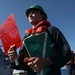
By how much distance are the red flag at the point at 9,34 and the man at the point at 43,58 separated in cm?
16

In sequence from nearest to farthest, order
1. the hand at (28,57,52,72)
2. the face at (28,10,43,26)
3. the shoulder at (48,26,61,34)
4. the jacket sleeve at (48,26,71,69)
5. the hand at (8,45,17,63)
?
the hand at (28,57,52,72) < the jacket sleeve at (48,26,71,69) < the shoulder at (48,26,61,34) < the hand at (8,45,17,63) < the face at (28,10,43,26)

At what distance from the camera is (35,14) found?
397 cm

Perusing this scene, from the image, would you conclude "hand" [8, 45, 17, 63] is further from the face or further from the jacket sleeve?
the jacket sleeve

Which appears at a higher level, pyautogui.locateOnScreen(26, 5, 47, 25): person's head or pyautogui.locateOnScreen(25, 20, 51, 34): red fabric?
pyautogui.locateOnScreen(26, 5, 47, 25): person's head

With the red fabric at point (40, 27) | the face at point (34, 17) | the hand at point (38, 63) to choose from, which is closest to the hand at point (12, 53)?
the red fabric at point (40, 27)

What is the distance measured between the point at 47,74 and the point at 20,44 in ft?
2.64

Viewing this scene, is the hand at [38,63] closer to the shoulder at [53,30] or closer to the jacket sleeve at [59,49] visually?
the jacket sleeve at [59,49]

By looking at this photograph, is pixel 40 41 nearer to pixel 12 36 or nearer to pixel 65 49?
pixel 65 49

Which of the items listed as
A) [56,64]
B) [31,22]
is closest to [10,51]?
[31,22]

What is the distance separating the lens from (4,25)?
13.9 ft

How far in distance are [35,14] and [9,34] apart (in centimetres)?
56

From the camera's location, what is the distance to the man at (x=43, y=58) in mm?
3131

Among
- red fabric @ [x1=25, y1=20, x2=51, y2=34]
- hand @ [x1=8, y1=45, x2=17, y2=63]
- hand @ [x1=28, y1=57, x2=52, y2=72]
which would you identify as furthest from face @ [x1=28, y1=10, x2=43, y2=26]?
hand @ [x1=28, y1=57, x2=52, y2=72]

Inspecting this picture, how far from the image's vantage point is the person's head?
3906mm
